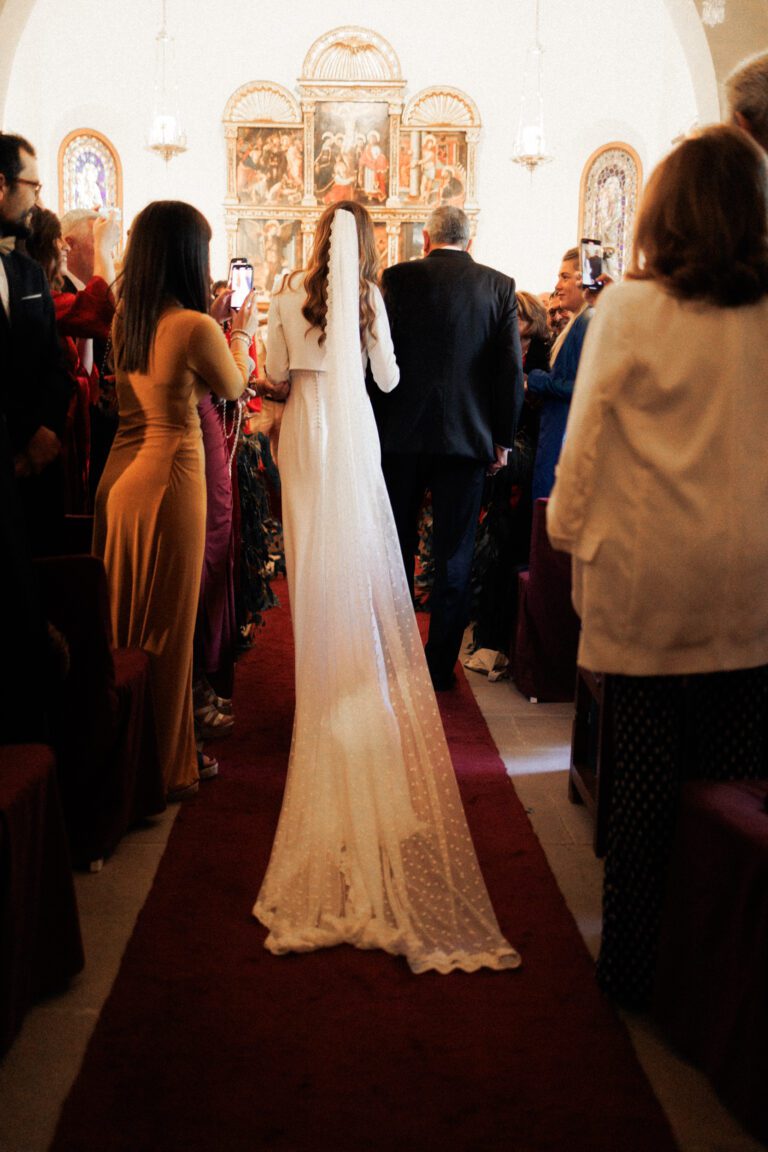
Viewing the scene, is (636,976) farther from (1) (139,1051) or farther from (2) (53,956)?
(2) (53,956)

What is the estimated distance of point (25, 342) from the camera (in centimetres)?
278

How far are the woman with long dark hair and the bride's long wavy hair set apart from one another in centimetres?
52

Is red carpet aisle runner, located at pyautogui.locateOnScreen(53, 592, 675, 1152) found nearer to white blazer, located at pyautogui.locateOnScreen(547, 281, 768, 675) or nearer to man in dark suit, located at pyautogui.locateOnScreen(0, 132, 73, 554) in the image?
white blazer, located at pyautogui.locateOnScreen(547, 281, 768, 675)

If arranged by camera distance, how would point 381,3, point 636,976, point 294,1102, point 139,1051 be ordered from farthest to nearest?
point 381,3 → point 636,976 → point 139,1051 → point 294,1102

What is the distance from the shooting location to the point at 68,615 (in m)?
2.95

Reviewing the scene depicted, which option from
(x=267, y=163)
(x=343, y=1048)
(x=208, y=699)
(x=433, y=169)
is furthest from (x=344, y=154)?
(x=343, y=1048)

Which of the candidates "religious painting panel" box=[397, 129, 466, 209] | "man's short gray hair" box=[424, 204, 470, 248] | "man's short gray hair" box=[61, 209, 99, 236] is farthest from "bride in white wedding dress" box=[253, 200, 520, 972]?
"religious painting panel" box=[397, 129, 466, 209]

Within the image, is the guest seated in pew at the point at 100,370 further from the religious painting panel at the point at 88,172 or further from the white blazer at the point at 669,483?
the religious painting panel at the point at 88,172

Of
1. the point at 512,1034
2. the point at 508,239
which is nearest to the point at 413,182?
the point at 508,239

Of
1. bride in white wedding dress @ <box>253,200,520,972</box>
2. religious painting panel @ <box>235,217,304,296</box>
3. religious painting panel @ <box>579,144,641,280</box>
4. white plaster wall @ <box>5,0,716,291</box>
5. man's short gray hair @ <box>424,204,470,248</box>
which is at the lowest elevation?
bride in white wedding dress @ <box>253,200,520,972</box>

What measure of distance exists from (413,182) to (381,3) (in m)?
2.19

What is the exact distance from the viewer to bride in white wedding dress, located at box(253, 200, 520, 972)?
2736 millimetres

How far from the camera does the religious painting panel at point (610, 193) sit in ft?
47.4

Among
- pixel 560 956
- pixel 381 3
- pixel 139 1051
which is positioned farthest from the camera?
pixel 381 3
